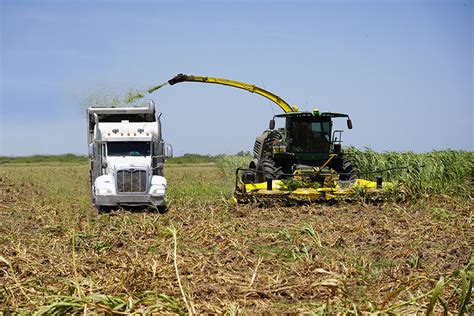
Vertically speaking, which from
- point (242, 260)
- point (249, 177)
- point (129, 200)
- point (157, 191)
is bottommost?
point (242, 260)

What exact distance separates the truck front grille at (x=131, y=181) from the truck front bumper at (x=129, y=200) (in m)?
0.18

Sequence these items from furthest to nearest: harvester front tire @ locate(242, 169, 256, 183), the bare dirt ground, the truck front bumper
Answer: harvester front tire @ locate(242, 169, 256, 183)
the truck front bumper
the bare dirt ground

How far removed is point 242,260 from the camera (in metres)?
9.84

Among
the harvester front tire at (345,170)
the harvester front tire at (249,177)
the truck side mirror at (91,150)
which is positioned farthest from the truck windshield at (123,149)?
the harvester front tire at (345,170)

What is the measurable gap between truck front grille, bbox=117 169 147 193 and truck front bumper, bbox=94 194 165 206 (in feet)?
0.61

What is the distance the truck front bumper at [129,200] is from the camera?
18781 millimetres

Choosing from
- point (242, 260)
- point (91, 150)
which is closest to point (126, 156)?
point (91, 150)

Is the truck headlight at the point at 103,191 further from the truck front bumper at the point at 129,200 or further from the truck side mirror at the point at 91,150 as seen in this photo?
the truck side mirror at the point at 91,150

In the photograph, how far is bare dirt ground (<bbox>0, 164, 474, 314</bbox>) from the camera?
6398 millimetres

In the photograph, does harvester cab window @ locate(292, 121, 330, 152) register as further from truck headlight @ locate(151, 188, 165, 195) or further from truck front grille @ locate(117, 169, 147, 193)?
truck front grille @ locate(117, 169, 147, 193)

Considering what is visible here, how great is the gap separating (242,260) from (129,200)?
966 centimetres

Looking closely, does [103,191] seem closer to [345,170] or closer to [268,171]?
[268,171]

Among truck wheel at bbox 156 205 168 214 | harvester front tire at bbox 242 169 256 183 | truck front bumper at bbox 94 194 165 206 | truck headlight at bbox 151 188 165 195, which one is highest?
harvester front tire at bbox 242 169 256 183

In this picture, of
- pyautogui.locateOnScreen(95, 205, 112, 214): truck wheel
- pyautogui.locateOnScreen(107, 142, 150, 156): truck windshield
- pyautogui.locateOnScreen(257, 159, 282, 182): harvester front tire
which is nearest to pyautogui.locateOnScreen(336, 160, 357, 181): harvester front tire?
pyautogui.locateOnScreen(257, 159, 282, 182): harvester front tire
